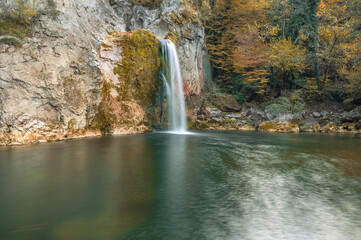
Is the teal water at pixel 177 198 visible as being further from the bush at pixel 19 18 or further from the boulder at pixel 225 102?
the boulder at pixel 225 102

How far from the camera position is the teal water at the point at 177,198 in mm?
2828

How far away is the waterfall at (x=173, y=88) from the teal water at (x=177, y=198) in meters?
10.6

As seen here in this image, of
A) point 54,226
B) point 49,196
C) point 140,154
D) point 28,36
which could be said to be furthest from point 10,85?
point 54,226

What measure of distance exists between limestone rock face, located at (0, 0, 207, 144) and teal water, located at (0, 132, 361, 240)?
11.9 ft

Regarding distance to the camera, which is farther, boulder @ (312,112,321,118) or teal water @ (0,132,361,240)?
boulder @ (312,112,321,118)

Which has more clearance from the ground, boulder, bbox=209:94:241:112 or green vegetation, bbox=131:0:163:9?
green vegetation, bbox=131:0:163:9

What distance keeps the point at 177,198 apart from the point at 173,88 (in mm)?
13998

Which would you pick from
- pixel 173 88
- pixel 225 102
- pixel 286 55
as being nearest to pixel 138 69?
pixel 173 88

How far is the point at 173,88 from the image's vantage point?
17.5 meters

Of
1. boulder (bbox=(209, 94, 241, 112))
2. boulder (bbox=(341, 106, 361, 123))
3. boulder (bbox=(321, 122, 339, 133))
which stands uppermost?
boulder (bbox=(209, 94, 241, 112))

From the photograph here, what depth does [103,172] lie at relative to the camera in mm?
5477

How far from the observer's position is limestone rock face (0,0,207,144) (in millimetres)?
9766

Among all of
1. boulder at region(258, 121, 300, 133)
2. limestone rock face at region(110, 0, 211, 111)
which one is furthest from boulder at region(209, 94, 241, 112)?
boulder at region(258, 121, 300, 133)

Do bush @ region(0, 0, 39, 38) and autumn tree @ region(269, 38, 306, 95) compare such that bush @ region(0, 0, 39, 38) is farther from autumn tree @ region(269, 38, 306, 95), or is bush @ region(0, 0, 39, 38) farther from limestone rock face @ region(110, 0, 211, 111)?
autumn tree @ region(269, 38, 306, 95)
